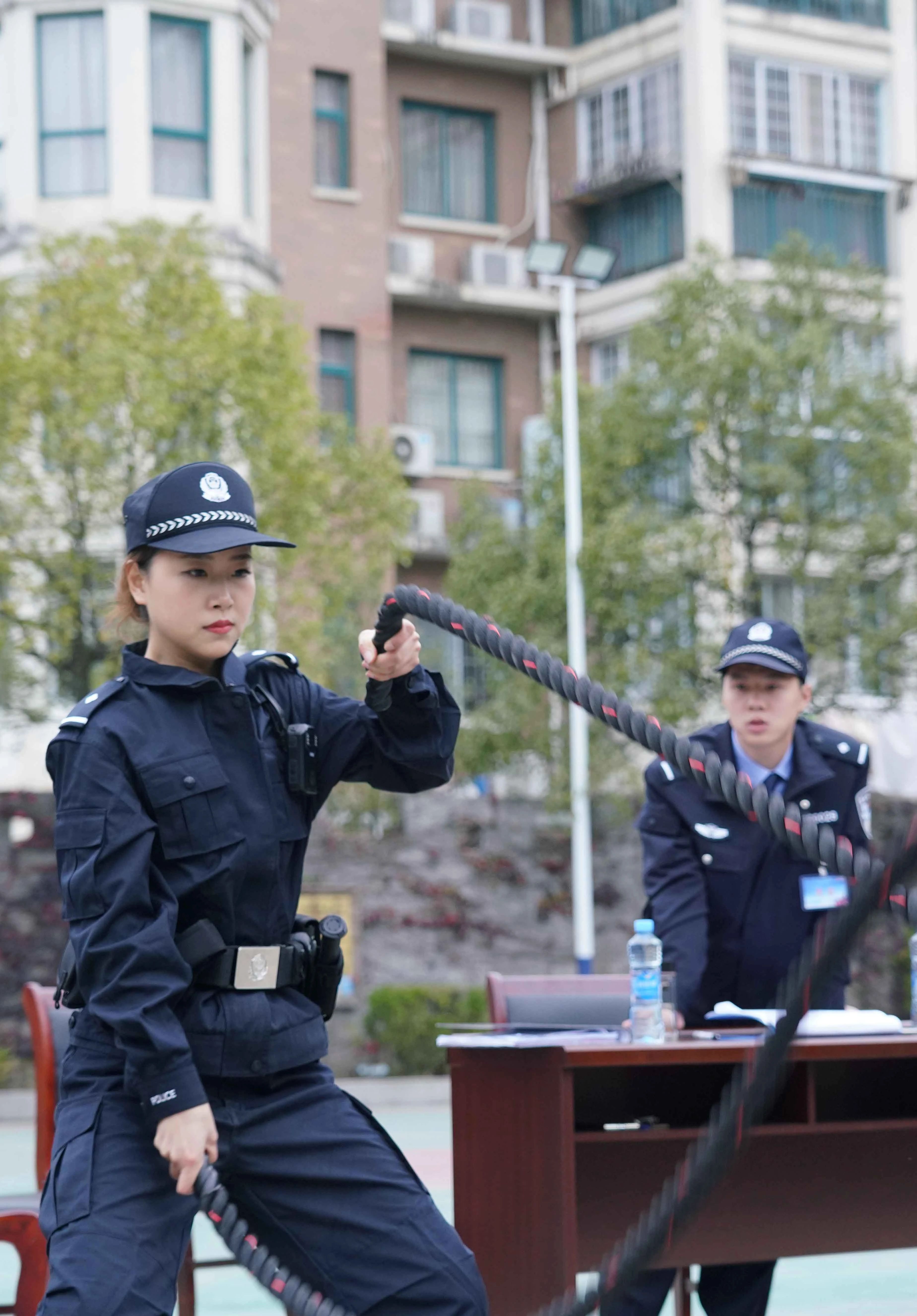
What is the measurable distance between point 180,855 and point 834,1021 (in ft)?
6.37

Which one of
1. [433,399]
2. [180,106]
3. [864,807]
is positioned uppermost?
[180,106]

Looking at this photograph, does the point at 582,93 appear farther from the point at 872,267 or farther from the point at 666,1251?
the point at 666,1251

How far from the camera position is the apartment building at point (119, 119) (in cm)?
2131

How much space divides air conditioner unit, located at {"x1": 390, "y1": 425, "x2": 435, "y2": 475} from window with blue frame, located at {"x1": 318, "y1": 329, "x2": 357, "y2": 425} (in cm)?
63

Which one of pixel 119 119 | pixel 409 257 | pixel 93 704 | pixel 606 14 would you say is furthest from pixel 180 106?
pixel 93 704

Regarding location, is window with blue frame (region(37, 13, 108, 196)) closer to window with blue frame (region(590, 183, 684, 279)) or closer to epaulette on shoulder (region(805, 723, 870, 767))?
window with blue frame (region(590, 183, 684, 279))

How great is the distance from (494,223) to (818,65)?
192 inches

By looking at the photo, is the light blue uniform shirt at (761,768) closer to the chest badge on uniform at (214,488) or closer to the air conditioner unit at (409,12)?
the chest badge on uniform at (214,488)

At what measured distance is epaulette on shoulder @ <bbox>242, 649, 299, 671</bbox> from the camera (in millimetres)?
3818

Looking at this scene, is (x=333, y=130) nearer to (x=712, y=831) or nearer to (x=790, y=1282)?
(x=790, y=1282)

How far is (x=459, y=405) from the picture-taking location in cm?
Result: 2778

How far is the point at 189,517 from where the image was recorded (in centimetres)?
362

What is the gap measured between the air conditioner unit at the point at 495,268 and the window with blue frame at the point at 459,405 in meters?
1.05

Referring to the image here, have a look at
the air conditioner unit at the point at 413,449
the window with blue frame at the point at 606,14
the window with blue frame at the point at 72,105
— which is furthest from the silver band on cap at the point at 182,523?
the window with blue frame at the point at 606,14
